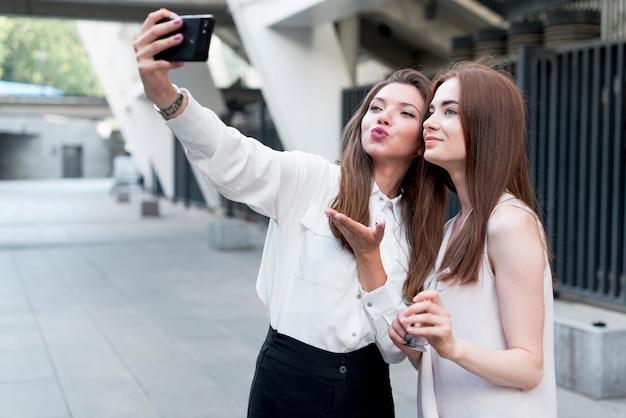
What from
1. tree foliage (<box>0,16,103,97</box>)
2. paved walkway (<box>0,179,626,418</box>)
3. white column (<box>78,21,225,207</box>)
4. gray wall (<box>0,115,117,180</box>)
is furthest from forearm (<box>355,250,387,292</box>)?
tree foliage (<box>0,16,103,97</box>)

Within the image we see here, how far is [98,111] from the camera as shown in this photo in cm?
3984

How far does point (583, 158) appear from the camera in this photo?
7.53m

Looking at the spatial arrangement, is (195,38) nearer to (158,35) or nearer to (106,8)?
(158,35)

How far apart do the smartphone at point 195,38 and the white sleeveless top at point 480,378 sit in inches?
31.7

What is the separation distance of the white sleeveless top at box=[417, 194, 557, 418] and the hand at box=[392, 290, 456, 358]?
17cm

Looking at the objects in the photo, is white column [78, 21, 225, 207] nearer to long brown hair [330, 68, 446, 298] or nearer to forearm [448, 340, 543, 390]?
long brown hair [330, 68, 446, 298]

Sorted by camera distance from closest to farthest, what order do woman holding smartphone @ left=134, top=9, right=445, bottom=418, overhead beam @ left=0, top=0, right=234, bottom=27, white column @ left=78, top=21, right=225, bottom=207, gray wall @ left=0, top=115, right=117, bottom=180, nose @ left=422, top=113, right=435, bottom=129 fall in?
nose @ left=422, top=113, right=435, bottom=129
woman holding smartphone @ left=134, top=9, right=445, bottom=418
overhead beam @ left=0, top=0, right=234, bottom=27
white column @ left=78, top=21, right=225, bottom=207
gray wall @ left=0, top=115, right=117, bottom=180

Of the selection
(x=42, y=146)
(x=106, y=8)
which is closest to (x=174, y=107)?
(x=106, y=8)

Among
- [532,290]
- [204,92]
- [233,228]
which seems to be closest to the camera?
[532,290]

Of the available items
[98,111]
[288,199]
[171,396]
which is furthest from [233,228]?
[98,111]

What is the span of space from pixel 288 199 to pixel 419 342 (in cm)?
62

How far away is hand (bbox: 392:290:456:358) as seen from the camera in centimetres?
171

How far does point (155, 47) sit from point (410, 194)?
882mm

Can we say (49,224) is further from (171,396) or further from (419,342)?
(419,342)
